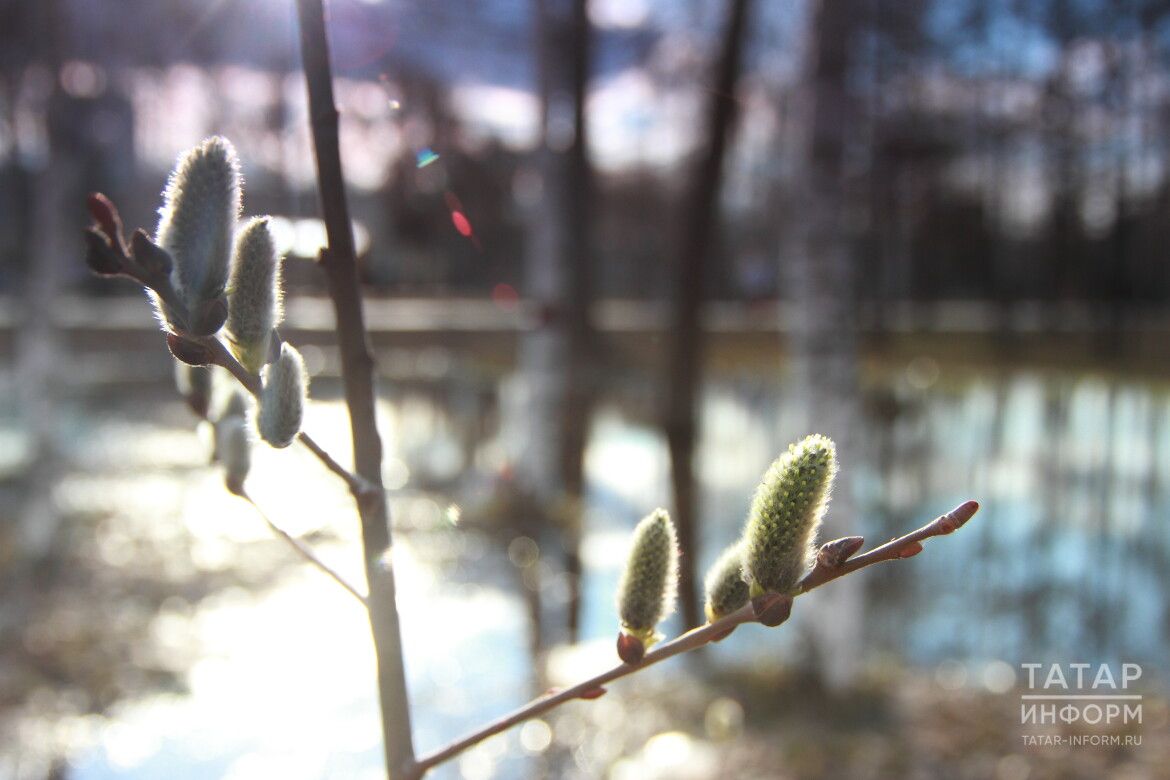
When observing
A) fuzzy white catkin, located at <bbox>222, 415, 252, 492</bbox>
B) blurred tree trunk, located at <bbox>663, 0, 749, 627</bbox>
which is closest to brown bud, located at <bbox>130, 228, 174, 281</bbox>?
fuzzy white catkin, located at <bbox>222, 415, 252, 492</bbox>

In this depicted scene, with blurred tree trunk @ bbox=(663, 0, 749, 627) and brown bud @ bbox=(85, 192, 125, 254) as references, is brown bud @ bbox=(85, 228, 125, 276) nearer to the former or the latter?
brown bud @ bbox=(85, 192, 125, 254)

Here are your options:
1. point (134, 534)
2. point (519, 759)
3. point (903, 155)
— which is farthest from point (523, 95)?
point (519, 759)

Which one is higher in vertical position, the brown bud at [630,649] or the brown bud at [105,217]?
the brown bud at [105,217]

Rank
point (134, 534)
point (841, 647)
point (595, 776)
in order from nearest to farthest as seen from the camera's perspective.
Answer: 1. point (595, 776)
2. point (841, 647)
3. point (134, 534)

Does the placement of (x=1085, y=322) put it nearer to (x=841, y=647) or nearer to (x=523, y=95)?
(x=523, y=95)

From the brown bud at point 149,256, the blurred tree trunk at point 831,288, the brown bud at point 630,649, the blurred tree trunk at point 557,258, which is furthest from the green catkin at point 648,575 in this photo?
the blurred tree trunk at point 557,258

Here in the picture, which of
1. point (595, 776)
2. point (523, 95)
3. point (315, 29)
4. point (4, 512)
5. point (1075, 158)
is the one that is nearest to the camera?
point (315, 29)

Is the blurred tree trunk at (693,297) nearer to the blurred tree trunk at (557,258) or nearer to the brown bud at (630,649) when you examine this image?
the blurred tree trunk at (557,258)
